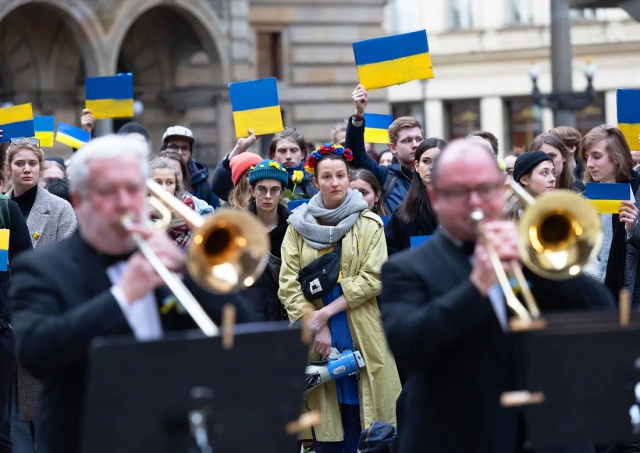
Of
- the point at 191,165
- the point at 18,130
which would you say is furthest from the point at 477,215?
the point at 191,165

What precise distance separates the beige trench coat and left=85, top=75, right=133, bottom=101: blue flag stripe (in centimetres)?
347

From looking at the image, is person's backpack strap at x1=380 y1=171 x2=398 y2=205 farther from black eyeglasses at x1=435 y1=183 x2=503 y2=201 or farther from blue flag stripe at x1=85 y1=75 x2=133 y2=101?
black eyeglasses at x1=435 y1=183 x2=503 y2=201

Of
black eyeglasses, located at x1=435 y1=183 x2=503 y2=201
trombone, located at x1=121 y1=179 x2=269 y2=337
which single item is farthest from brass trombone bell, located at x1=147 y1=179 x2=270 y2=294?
black eyeglasses, located at x1=435 y1=183 x2=503 y2=201

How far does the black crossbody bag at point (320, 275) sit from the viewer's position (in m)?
7.72

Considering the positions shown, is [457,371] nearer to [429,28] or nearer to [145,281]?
[145,281]

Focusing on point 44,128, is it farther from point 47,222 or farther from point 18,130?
point 47,222

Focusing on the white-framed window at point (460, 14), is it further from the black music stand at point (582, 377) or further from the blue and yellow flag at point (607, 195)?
the black music stand at point (582, 377)

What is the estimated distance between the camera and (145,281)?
150 inches

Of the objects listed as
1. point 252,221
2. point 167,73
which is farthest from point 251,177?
point 167,73

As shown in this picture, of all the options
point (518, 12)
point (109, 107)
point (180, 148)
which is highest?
point (518, 12)

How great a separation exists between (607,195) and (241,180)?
8.68ft

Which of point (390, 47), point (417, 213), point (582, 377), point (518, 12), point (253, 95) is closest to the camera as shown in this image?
point (582, 377)

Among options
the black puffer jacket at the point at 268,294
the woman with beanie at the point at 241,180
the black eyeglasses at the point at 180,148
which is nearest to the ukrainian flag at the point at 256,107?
the woman with beanie at the point at 241,180

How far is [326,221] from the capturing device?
7.89 m
